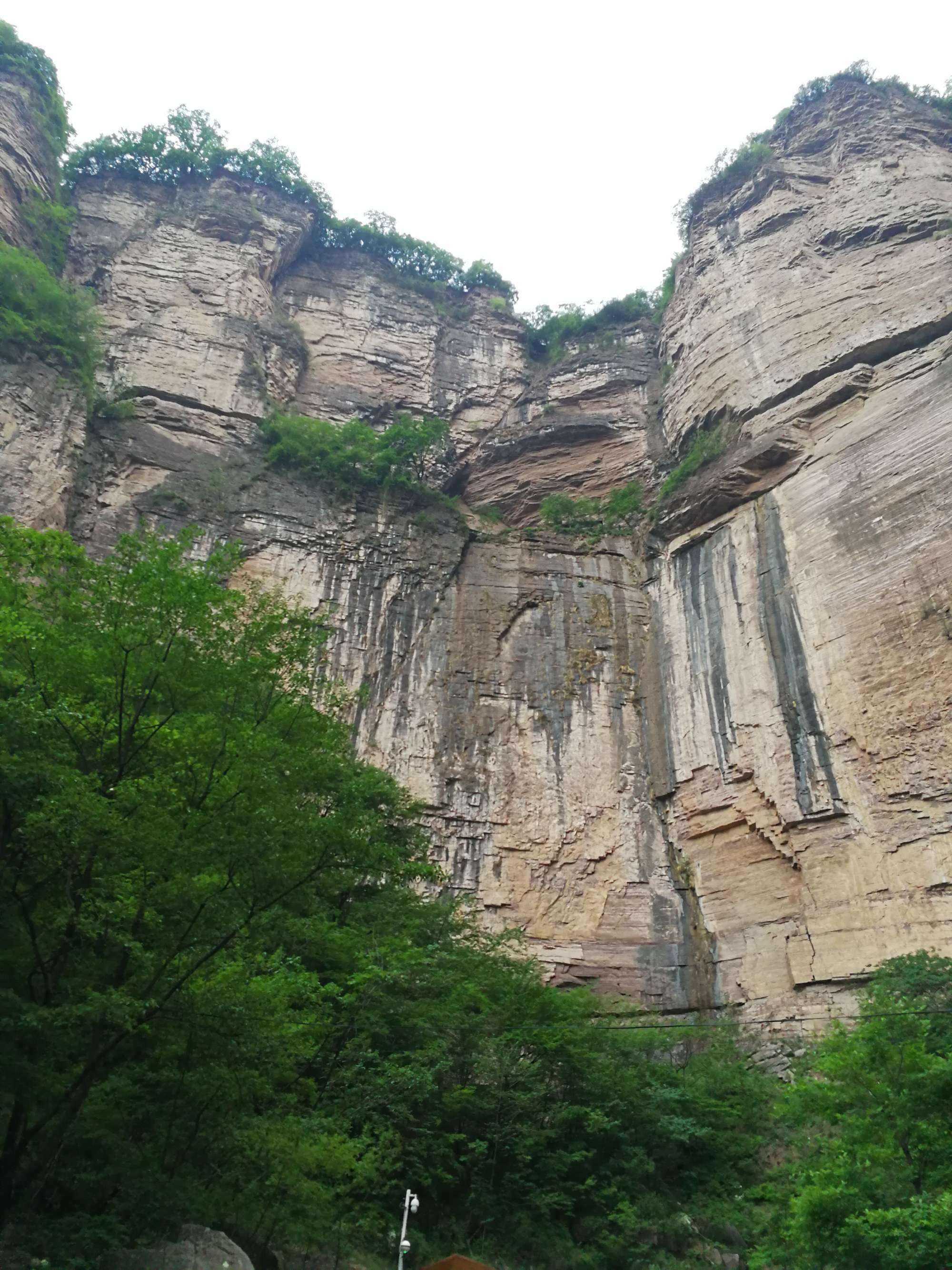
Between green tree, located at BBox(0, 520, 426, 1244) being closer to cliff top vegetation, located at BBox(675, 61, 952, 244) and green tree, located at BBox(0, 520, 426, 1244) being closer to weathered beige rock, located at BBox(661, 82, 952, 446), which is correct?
weathered beige rock, located at BBox(661, 82, 952, 446)

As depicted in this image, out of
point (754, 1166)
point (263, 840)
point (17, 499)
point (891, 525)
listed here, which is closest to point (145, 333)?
point (17, 499)

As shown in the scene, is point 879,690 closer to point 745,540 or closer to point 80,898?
point 745,540

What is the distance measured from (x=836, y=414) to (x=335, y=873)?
48.9ft

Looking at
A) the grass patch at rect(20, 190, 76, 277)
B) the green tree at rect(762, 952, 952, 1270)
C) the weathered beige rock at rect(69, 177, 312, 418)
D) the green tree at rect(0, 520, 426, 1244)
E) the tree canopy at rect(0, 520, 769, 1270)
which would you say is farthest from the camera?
the grass patch at rect(20, 190, 76, 277)

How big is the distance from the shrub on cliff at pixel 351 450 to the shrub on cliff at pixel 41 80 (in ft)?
32.6

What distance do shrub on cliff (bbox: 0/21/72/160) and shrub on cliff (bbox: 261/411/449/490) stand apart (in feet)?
Answer: 32.6

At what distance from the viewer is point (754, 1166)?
493 inches

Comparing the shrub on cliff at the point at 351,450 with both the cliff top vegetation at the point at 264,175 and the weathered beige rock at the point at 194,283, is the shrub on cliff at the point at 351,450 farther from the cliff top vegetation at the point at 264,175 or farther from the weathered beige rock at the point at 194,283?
the cliff top vegetation at the point at 264,175

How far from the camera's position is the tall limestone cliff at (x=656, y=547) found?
53.2 ft

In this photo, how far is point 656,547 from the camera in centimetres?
2244

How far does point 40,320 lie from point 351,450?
711 cm

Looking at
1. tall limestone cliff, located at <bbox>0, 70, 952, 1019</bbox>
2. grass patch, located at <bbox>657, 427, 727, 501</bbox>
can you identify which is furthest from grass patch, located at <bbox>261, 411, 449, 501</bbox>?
grass patch, located at <bbox>657, 427, 727, 501</bbox>

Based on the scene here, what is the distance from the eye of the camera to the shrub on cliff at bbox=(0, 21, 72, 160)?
24484 millimetres

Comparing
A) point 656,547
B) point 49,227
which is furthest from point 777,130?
point 49,227
